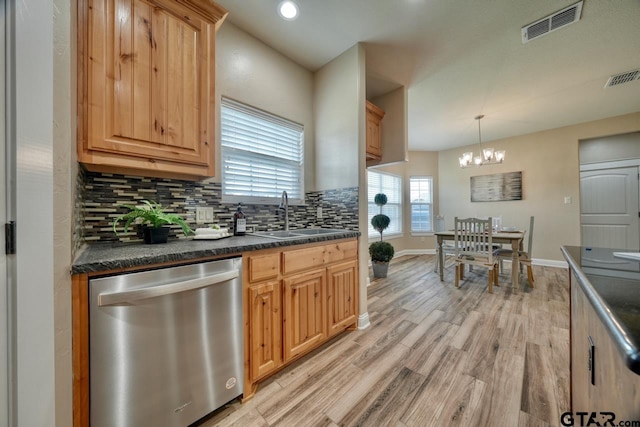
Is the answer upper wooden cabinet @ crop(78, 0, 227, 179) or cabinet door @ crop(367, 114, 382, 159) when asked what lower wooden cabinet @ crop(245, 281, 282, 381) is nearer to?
upper wooden cabinet @ crop(78, 0, 227, 179)

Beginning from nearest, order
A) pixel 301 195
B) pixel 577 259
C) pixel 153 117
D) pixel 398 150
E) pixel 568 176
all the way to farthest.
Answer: pixel 577 259
pixel 153 117
pixel 301 195
pixel 398 150
pixel 568 176

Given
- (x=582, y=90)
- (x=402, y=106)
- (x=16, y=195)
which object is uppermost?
(x=582, y=90)

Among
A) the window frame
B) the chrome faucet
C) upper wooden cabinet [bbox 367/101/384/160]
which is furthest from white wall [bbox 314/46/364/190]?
the window frame

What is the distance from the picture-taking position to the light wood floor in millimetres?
1221

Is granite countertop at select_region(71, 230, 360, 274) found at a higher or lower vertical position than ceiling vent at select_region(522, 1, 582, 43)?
lower

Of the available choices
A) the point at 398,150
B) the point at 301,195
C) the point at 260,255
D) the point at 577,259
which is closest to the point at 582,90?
the point at 398,150

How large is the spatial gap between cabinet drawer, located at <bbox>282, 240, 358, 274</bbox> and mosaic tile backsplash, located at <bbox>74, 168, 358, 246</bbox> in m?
Result: 0.29

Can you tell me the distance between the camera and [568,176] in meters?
4.25

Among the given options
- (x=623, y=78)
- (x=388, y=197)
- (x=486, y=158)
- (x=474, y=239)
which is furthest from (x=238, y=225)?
(x=623, y=78)

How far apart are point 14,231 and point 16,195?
0.11 metres

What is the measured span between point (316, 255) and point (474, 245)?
2696 mm

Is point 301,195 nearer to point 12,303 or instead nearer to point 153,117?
point 153,117

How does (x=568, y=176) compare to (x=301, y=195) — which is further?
(x=568, y=176)

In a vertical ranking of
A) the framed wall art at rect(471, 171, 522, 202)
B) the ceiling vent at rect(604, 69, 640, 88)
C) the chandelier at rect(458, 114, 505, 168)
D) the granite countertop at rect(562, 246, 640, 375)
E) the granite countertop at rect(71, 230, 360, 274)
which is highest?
the ceiling vent at rect(604, 69, 640, 88)
